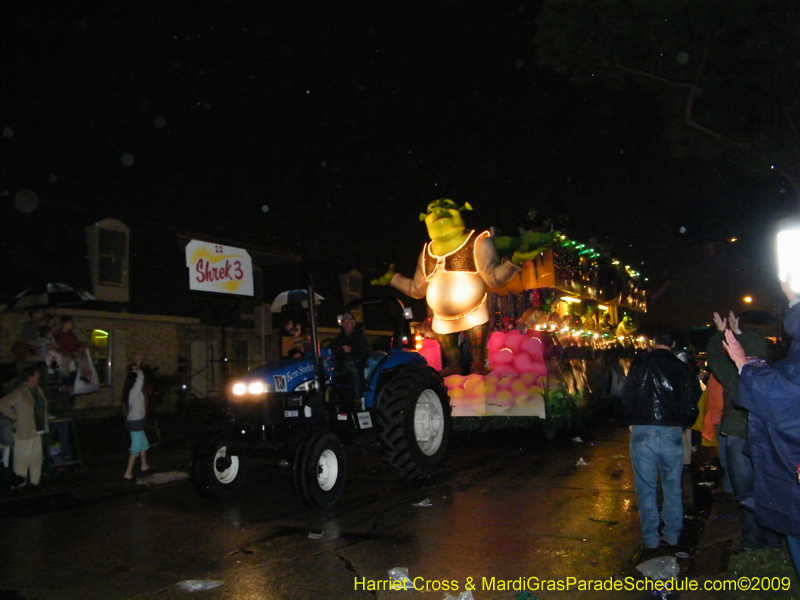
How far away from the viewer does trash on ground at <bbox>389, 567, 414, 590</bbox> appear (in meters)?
4.92

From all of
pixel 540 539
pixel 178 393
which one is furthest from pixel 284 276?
pixel 540 539

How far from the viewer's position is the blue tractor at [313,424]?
24.3 ft

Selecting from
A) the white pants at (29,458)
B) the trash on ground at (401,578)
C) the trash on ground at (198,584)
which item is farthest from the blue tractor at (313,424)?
the white pants at (29,458)

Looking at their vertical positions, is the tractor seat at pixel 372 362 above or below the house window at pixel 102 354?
below

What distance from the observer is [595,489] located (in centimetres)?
806

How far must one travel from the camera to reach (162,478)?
10.1 meters

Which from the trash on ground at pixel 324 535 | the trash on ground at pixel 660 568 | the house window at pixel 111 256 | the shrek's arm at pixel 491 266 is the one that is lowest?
the trash on ground at pixel 660 568

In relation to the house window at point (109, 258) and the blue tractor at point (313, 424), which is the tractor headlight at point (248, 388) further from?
the house window at point (109, 258)

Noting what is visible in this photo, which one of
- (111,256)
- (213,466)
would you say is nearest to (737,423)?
(213,466)

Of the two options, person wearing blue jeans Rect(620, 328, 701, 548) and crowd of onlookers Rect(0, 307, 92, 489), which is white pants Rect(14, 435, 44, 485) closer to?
crowd of onlookers Rect(0, 307, 92, 489)

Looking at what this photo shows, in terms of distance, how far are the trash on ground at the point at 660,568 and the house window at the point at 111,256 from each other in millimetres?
15148

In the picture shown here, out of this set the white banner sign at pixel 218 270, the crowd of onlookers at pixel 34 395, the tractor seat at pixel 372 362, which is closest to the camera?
the tractor seat at pixel 372 362

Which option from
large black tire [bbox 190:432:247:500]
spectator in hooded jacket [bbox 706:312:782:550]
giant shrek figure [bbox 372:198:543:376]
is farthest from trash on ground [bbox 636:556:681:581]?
giant shrek figure [bbox 372:198:543:376]

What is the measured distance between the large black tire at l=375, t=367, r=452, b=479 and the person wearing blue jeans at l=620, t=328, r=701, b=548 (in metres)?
3.21
